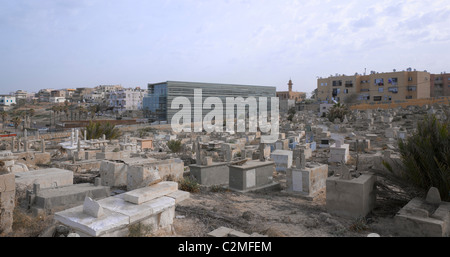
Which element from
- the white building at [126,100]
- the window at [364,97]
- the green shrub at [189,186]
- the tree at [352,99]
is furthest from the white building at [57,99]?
the green shrub at [189,186]

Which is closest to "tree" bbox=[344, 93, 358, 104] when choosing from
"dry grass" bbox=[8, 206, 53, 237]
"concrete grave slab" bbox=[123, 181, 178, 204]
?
"concrete grave slab" bbox=[123, 181, 178, 204]

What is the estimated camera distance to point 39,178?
341 inches

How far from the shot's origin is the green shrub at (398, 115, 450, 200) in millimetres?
6652

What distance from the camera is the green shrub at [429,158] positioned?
6.65m

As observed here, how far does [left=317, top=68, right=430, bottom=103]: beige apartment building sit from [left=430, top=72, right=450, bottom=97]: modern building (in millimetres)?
6948

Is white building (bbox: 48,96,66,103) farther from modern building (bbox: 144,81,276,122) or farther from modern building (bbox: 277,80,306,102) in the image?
modern building (bbox: 277,80,306,102)

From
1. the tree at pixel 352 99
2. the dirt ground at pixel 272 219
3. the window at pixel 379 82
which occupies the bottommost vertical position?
the dirt ground at pixel 272 219

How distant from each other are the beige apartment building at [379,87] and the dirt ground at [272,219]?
5390cm

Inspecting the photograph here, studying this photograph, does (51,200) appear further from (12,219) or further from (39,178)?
(39,178)

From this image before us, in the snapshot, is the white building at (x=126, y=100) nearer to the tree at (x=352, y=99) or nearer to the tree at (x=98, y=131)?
the tree at (x=352, y=99)

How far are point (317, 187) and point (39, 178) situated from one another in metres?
8.49

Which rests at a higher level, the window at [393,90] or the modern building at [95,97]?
the modern building at [95,97]
